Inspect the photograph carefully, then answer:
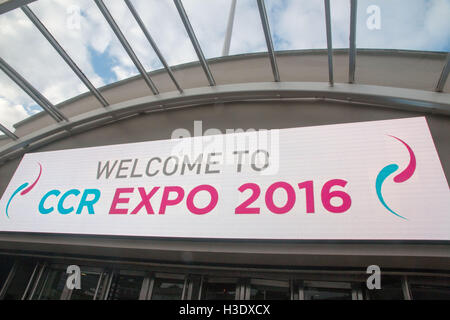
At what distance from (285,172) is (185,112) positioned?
3.66 m

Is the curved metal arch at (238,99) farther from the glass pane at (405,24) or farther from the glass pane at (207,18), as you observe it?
the glass pane at (207,18)

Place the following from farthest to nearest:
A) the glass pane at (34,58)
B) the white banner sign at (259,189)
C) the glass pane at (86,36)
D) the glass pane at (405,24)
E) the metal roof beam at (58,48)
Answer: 1. the glass pane at (34,58)
2. the glass pane at (86,36)
3. the metal roof beam at (58,48)
4. the glass pane at (405,24)
5. the white banner sign at (259,189)

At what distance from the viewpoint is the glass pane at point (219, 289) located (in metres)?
5.58

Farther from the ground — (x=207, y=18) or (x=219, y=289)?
(x=207, y=18)

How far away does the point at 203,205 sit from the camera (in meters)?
5.45

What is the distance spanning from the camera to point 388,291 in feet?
15.8

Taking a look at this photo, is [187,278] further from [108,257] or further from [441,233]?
[441,233]

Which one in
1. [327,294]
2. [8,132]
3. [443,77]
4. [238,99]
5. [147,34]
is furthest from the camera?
[8,132]

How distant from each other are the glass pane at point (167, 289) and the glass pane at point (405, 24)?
608 centimetres

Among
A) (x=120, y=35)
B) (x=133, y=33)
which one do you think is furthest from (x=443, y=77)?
(x=120, y=35)

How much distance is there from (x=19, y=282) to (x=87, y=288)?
6.45ft

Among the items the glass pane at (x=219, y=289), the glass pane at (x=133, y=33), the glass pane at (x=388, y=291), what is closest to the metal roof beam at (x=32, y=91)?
the glass pane at (x=133, y=33)

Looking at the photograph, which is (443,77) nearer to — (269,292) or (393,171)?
(393,171)
